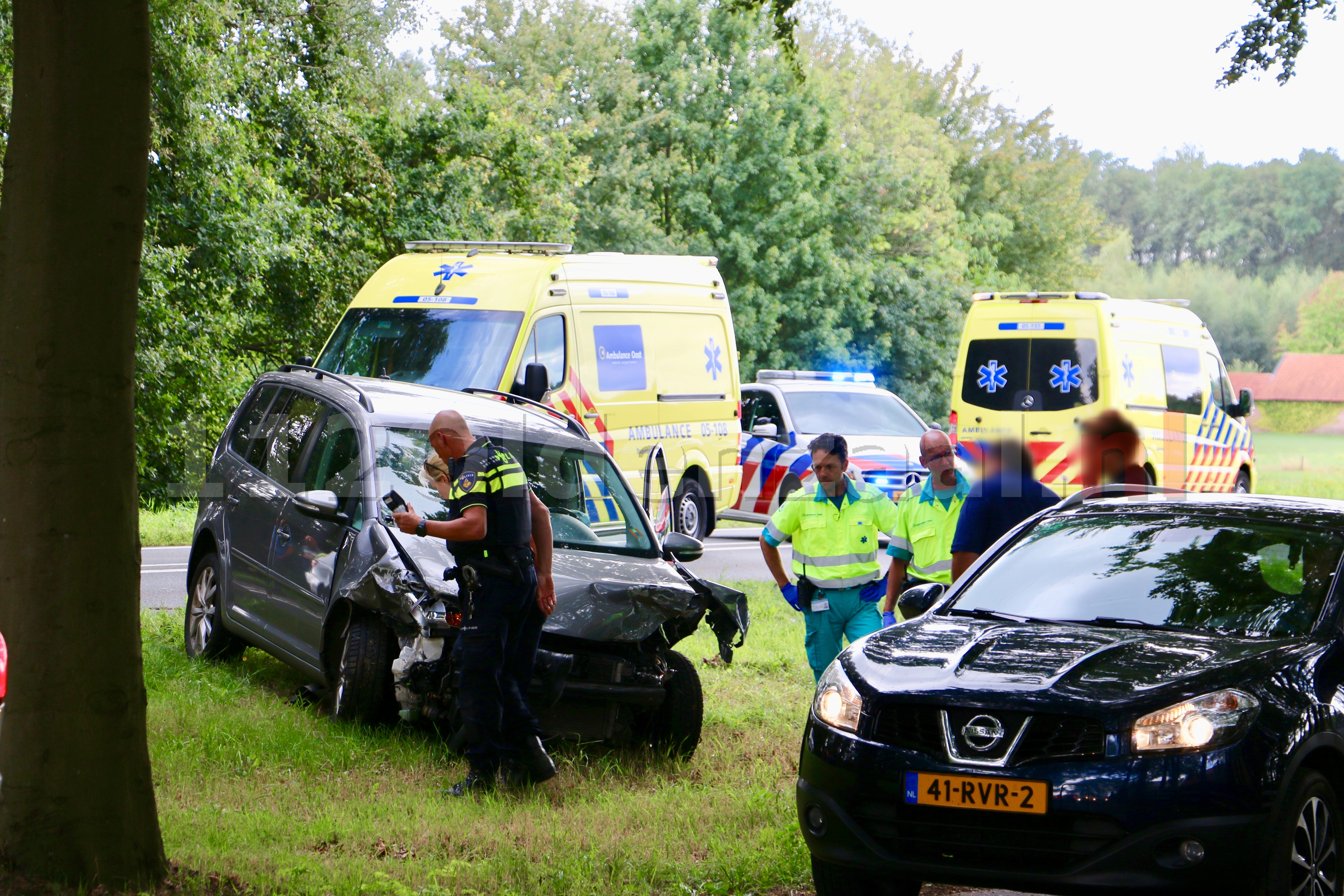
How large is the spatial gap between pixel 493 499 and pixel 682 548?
1.74 meters

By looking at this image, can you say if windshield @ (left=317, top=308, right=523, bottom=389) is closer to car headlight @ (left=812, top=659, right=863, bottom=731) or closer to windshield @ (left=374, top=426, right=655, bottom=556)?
windshield @ (left=374, top=426, right=655, bottom=556)

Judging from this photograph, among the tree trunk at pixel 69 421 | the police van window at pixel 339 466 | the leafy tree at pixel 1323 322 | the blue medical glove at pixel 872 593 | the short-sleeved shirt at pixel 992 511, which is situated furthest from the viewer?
the leafy tree at pixel 1323 322

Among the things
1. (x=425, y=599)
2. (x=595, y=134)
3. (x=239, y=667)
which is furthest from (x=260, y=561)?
(x=595, y=134)

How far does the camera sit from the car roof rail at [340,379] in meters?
7.91

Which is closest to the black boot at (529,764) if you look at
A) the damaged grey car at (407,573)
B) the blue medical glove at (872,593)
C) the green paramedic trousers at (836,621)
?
the damaged grey car at (407,573)

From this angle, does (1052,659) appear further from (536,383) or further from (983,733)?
(536,383)

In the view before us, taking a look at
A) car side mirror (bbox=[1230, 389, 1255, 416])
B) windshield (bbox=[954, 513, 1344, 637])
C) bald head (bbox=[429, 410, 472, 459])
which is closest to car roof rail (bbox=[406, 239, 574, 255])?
bald head (bbox=[429, 410, 472, 459])

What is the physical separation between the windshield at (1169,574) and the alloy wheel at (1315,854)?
647mm

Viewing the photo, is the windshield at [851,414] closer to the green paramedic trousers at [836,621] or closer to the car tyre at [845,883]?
the green paramedic trousers at [836,621]

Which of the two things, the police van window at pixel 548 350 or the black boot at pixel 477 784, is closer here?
the black boot at pixel 477 784

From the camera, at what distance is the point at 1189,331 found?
18.5 meters

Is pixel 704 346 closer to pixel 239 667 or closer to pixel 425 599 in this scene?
pixel 239 667

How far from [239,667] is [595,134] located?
25.5 meters

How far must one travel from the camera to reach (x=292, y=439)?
836 cm
